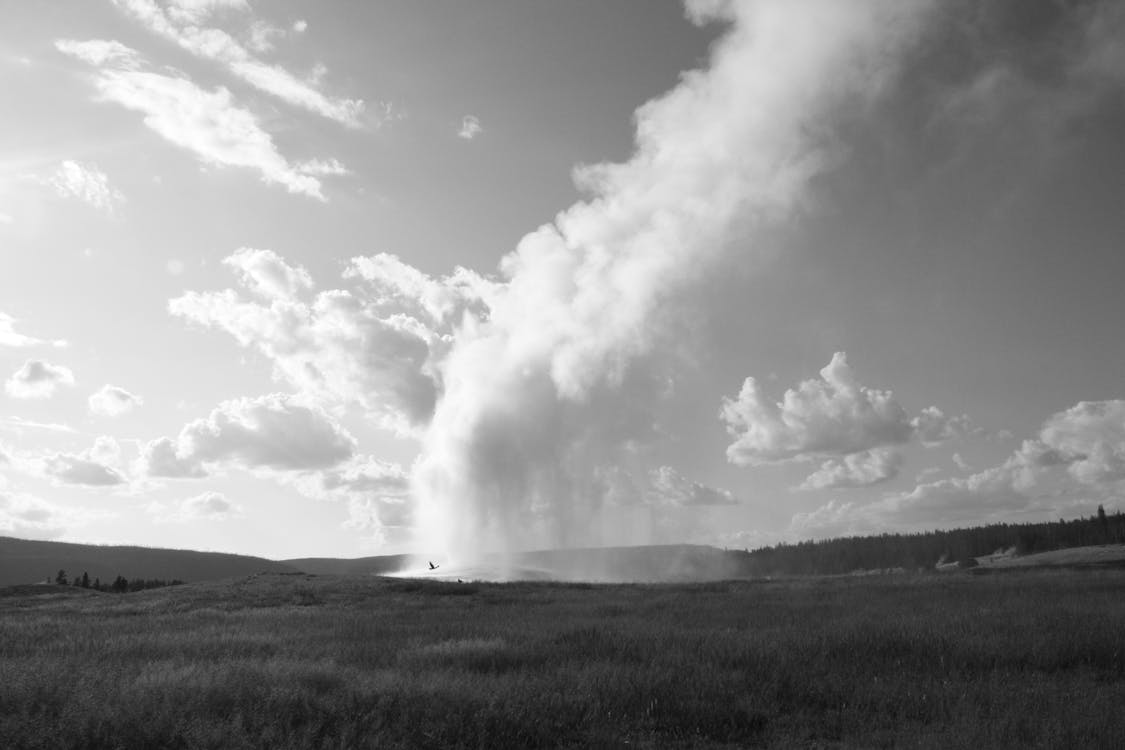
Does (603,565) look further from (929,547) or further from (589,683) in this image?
(589,683)

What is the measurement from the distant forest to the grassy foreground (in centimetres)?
10079

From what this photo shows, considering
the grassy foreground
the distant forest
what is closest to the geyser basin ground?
the distant forest

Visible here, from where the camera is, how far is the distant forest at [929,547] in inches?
4542

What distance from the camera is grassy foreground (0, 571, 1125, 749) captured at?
30.2 ft

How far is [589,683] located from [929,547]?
144 meters

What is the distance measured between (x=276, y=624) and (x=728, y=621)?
1555 cm

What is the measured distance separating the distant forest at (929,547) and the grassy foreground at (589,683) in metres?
101

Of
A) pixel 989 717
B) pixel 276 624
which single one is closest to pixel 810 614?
pixel 989 717

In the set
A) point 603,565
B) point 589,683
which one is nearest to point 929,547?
point 603,565

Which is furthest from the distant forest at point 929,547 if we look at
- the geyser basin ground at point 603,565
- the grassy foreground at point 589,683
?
the grassy foreground at point 589,683

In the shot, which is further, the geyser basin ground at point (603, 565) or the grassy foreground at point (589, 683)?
the geyser basin ground at point (603, 565)

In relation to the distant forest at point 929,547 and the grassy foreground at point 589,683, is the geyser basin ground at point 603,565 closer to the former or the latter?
the distant forest at point 929,547

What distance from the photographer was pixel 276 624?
80.9 ft

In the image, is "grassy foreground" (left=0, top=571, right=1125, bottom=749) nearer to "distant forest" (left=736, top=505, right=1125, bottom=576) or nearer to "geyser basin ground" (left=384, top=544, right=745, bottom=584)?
"geyser basin ground" (left=384, top=544, right=745, bottom=584)
